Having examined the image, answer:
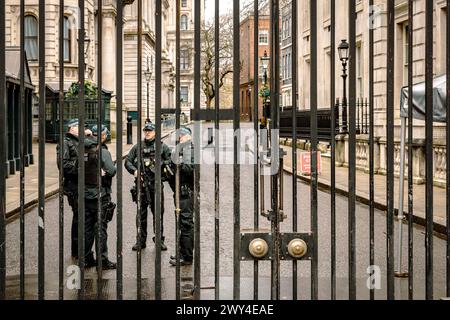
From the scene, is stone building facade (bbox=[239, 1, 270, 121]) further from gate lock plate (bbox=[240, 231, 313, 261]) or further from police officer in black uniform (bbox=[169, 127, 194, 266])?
police officer in black uniform (bbox=[169, 127, 194, 266])

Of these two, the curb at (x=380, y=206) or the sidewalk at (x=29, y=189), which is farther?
the sidewalk at (x=29, y=189)

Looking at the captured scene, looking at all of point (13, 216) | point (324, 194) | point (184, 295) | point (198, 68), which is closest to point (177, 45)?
point (198, 68)

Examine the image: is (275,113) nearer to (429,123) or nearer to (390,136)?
(390,136)

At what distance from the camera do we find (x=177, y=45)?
142 inches

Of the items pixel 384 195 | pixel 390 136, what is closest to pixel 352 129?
pixel 390 136

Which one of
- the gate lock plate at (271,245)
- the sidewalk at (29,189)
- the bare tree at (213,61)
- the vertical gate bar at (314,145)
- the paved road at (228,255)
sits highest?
the bare tree at (213,61)

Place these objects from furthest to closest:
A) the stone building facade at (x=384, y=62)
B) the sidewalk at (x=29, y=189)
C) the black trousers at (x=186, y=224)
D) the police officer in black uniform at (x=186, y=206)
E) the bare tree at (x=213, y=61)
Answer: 1. the stone building facade at (x=384, y=62)
2. the sidewalk at (x=29, y=189)
3. the black trousers at (x=186, y=224)
4. the police officer in black uniform at (x=186, y=206)
5. the bare tree at (x=213, y=61)

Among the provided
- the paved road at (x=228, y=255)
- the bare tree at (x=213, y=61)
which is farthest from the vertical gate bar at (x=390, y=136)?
the paved road at (x=228, y=255)

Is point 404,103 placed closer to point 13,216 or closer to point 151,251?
point 151,251

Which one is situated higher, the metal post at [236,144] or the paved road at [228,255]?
the metal post at [236,144]

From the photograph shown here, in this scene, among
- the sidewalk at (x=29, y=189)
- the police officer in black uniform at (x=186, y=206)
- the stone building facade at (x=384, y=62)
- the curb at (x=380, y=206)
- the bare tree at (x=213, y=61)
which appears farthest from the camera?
the stone building facade at (x=384, y=62)

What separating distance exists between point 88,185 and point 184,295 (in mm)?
3810

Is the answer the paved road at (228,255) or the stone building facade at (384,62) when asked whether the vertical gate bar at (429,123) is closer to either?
the paved road at (228,255)
